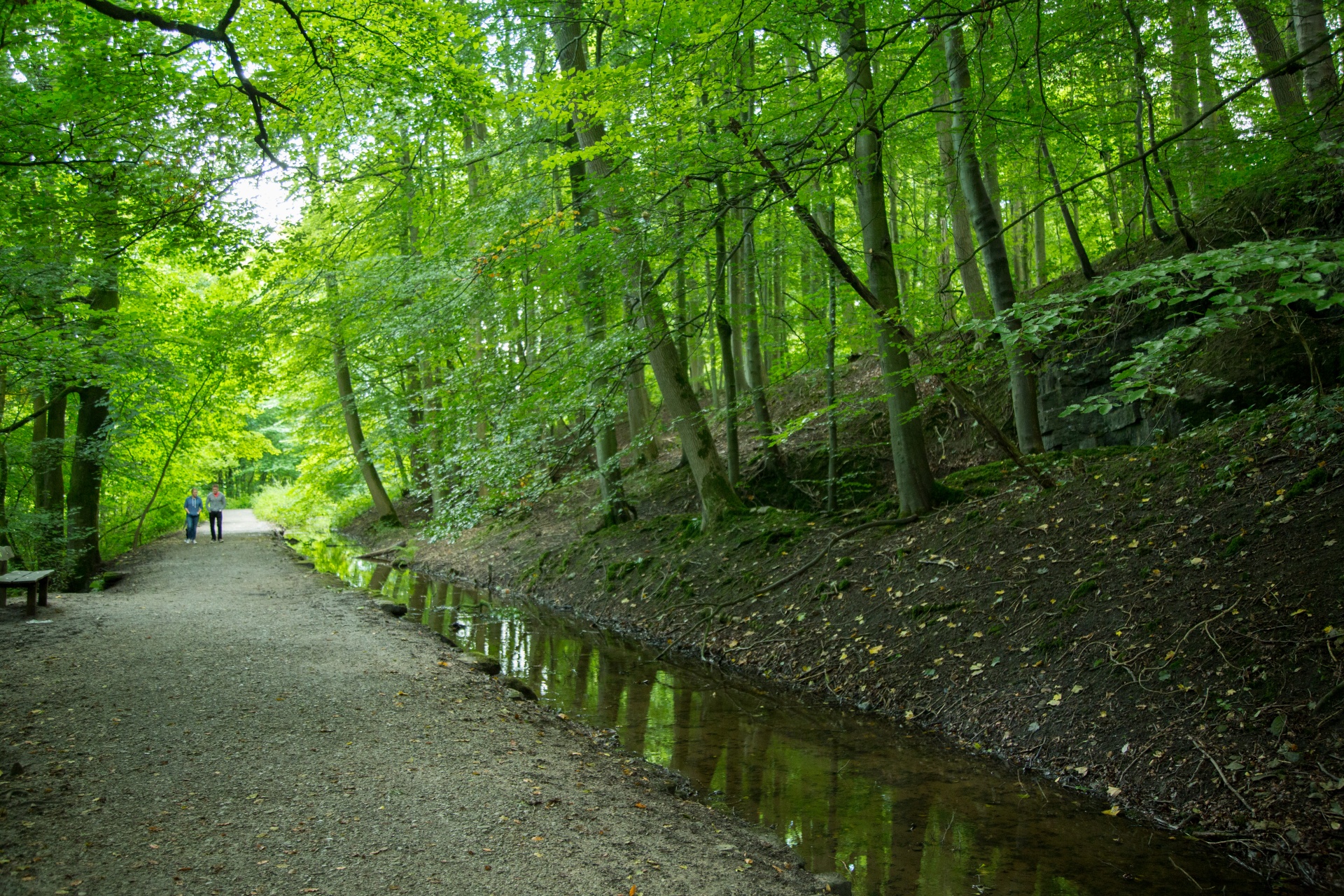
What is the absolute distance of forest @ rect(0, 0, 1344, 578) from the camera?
606cm

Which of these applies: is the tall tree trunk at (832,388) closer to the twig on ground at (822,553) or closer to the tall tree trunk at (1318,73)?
the twig on ground at (822,553)

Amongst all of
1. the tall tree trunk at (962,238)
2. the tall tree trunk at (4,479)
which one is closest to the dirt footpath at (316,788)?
the tall tree trunk at (4,479)

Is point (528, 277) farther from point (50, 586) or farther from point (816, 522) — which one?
point (50, 586)

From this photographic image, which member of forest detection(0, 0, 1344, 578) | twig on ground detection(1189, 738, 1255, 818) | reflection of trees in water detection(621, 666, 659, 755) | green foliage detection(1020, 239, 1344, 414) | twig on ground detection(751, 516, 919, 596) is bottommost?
reflection of trees in water detection(621, 666, 659, 755)

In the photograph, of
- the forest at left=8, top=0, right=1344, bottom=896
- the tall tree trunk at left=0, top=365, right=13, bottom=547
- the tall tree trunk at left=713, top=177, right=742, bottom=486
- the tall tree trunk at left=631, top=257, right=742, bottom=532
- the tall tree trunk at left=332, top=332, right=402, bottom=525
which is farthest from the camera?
the tall tree trunk at left=332, top=332, right=402, bottom=525

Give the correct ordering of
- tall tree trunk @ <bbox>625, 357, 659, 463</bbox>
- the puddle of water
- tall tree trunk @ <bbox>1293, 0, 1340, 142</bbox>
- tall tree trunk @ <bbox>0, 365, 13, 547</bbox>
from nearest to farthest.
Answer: the puddle of water
tall tree trunk @ <bbox>1293, 0, 1340, 142</bbox>
tall tree trunk @ <bbox>0, 365, 13, 547</bbox>
tall tree trunk @ <bbox>625, 357, 659, 463</bbox>

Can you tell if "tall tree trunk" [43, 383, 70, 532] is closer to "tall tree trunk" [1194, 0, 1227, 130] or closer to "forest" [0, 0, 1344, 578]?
"forest" [0, 0, 1344, 578]

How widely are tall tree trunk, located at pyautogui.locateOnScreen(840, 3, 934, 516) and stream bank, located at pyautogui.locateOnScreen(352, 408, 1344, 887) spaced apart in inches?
19.8

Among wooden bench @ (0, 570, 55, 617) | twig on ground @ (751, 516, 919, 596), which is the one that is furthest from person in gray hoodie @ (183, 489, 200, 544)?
twig on ground @ (751, 516, 919, 596)

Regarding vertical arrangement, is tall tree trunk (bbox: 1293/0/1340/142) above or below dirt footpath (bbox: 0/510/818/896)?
above

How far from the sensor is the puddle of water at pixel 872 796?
397 cm

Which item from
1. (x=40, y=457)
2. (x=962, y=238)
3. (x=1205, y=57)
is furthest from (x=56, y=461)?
(x=1205, y=57)

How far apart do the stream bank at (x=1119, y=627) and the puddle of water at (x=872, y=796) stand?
0.81 feet

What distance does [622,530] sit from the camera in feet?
42.3
